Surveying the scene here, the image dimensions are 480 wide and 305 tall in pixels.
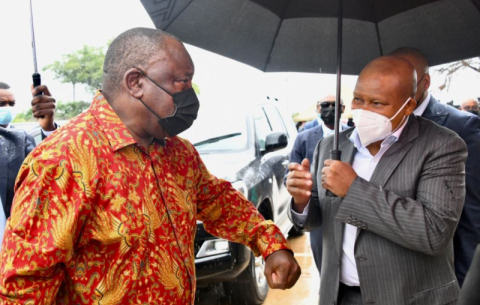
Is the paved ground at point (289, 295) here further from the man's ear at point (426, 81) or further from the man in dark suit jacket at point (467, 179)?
the man's ear at point (426, 81)

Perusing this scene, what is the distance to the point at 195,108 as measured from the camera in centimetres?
200

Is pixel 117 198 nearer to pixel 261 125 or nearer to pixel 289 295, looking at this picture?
pixel 289 295

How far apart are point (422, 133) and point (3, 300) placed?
6.02 feet

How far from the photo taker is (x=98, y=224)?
1642mm

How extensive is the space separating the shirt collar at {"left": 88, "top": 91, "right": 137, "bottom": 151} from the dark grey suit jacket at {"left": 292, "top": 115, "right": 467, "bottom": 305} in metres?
0.99

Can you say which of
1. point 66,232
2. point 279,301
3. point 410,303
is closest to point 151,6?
point 66,232

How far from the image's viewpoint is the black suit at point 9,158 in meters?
3.12

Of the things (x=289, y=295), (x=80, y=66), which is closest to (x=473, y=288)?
(x=289, y=295)

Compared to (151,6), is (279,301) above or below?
below

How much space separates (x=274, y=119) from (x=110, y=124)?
528cm

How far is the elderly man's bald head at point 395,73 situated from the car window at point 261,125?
324cm

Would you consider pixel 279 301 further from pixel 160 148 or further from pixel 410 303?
pixel 160 148

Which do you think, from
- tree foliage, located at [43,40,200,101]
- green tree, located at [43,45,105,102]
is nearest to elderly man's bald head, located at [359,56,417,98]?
tree foliage, located at [43,40,200,101]

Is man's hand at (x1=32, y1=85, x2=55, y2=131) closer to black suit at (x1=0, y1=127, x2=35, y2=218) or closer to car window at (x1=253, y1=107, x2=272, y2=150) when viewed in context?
black suit at (x1=0, y1=127, x2=35, y2=218)
